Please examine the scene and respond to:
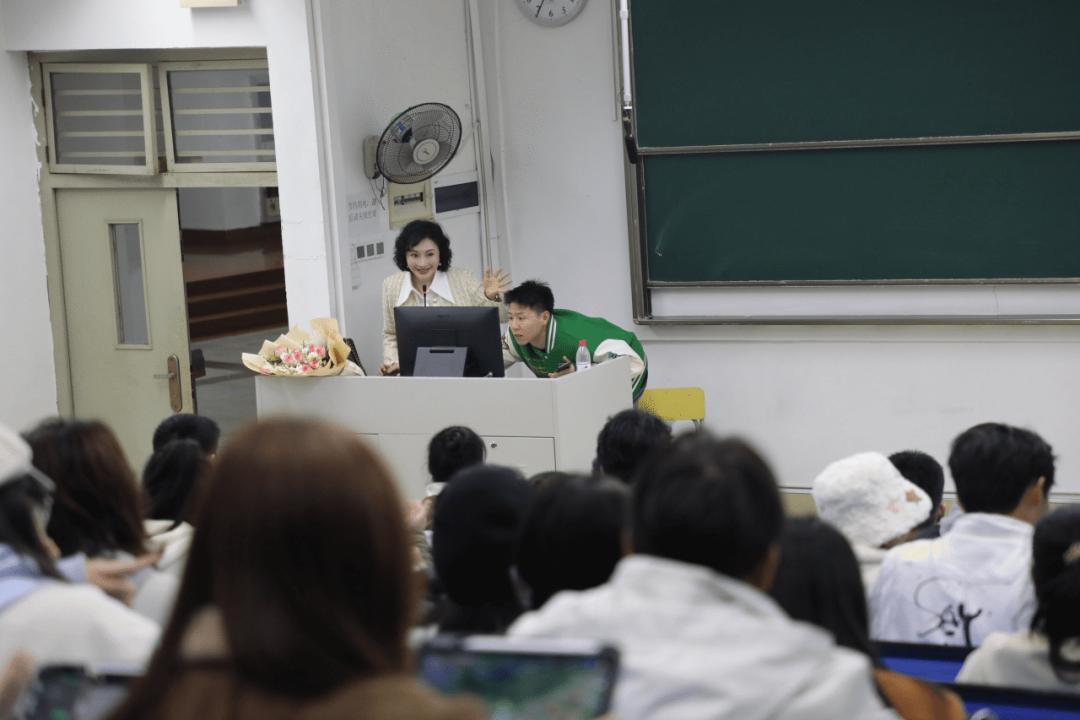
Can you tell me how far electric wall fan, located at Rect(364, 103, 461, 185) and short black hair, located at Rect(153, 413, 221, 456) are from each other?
2.74m

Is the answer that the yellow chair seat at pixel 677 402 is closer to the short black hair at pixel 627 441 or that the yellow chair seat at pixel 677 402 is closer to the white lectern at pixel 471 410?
the white lectern at pixel 471 410

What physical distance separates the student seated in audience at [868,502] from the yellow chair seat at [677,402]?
3.90 meters

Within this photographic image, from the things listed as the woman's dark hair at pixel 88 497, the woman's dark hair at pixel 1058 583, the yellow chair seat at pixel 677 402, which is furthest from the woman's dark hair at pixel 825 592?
the yellow chair seat at pixel 677 402

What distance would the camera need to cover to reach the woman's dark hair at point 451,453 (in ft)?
12.6

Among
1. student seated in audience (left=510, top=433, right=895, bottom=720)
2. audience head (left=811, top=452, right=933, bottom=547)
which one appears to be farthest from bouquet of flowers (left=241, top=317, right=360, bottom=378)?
student seated in audience (left=510, top=433, right=895, bottom=720)

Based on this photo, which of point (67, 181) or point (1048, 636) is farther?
point (67, 181)

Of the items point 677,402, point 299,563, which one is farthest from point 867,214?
point 299,563

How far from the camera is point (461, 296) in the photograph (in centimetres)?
642

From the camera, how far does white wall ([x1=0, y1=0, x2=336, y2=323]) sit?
6234 mm

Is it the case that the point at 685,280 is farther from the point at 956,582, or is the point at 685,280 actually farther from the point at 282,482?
the point at 282,482

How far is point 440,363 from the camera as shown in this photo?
18.0 feet

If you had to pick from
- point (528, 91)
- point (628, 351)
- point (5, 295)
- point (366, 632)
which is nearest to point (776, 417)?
point (628, 351)

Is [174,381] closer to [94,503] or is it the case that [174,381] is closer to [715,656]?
[94,503]

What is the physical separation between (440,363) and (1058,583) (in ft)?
11.5
